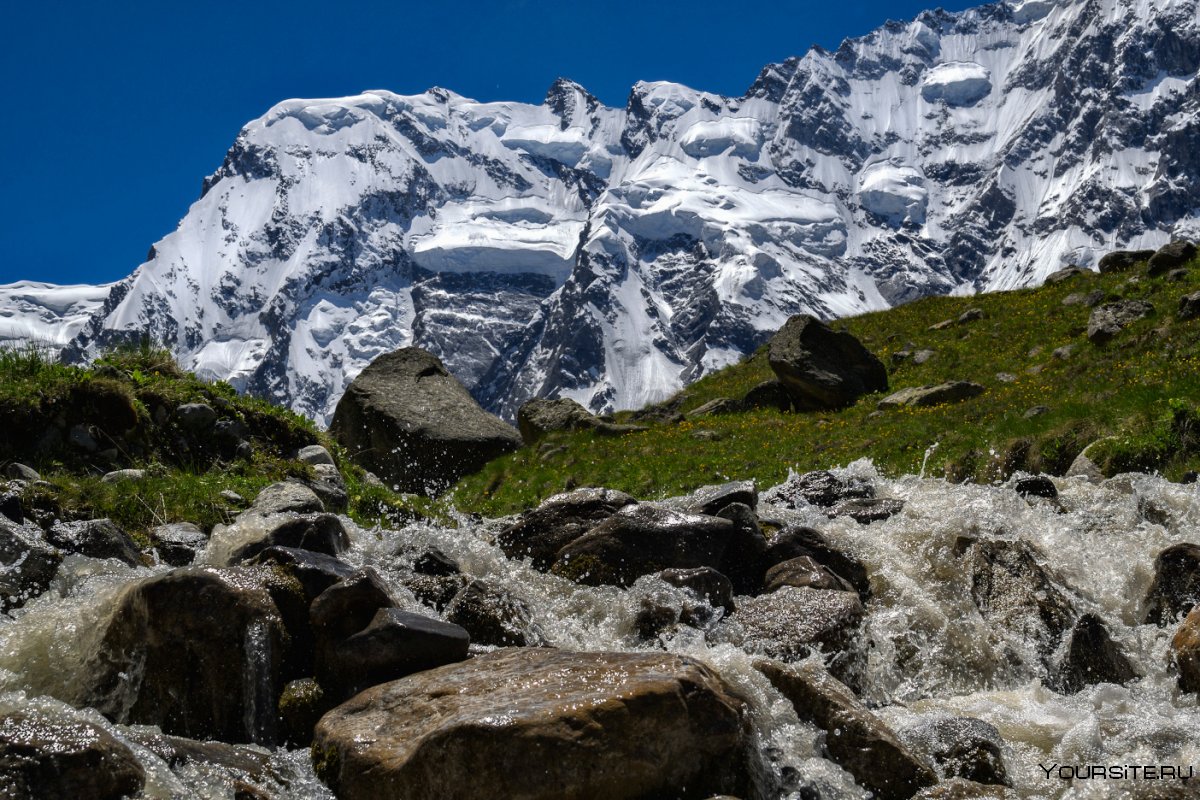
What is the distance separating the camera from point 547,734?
23.7 feet

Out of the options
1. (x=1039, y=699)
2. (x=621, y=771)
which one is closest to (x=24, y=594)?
(x=621, y=771)

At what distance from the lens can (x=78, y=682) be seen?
8766 millimetres

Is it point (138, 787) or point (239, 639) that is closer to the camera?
point (138, 787)

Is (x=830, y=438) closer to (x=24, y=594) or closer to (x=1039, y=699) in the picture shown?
(x=1039, y=699)

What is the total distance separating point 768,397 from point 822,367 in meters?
2.35

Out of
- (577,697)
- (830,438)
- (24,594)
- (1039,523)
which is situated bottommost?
(577,697)

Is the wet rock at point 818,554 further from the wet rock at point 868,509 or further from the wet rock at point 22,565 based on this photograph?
the wet rock at point 22,565

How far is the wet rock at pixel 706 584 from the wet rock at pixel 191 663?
4.28 m

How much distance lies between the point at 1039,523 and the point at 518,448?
14.8 m

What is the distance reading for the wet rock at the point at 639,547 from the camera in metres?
12.5

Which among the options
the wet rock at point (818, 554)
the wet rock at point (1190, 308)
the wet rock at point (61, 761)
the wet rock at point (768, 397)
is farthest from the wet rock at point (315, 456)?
the wet rock at point (1190, 308)

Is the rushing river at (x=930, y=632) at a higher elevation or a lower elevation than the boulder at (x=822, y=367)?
lower

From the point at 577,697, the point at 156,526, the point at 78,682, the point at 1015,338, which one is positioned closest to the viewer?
the point at 577,697

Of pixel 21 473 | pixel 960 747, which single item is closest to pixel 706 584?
pixel 960 747
